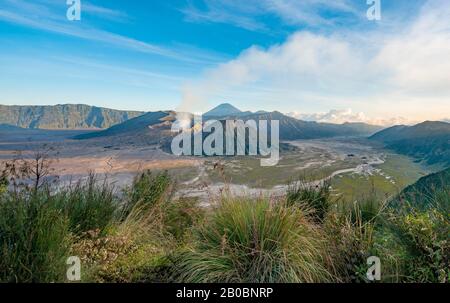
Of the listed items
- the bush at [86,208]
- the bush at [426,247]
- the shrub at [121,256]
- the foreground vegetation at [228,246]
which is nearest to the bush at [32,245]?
the foreground vegetation at [228,246]

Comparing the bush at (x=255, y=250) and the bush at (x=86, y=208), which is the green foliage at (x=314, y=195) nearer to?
the bush at (x=255, y=250)

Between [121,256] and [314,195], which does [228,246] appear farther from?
[314,195]

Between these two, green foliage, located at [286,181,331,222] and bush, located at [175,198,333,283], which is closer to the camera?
bush, located at [175,198,333,283]

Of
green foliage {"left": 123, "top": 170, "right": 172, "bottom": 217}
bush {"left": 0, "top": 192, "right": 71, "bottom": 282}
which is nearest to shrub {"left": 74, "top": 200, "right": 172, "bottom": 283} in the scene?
bush {"left": 0, "top": 192, "right": 71, "bottom": 282}

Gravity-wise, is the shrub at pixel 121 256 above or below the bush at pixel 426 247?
below

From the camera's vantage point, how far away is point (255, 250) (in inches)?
145

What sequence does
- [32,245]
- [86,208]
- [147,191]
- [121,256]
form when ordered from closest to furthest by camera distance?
[32,245] < [121,256] < [86,208] < [147,191]

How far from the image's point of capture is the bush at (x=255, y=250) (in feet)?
11.6

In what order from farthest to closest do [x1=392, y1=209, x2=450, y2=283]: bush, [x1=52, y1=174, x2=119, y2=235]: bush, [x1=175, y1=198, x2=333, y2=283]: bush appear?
[x1=52, y1=174, x2=119, y2=235]: bush, [x1=175, y1=198, x2=333, y2=283]: bush, [x1=392, y1=209, x2=450, y2=283]: bush

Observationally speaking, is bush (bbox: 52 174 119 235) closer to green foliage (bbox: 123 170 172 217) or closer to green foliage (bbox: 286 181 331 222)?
green foliage (bbox: 123 170 172 217)

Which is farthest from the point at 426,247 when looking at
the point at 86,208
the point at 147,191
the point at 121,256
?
the point at 147,191

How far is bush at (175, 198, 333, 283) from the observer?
3543mm

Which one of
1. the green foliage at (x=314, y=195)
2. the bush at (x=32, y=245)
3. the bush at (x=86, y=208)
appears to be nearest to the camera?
the bush at (x=32, y=245)

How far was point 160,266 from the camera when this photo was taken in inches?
160
